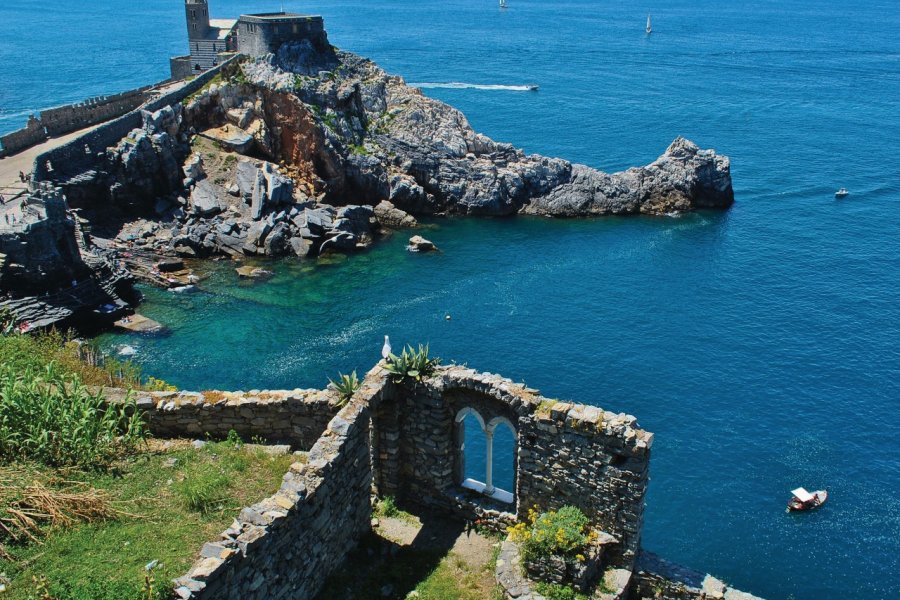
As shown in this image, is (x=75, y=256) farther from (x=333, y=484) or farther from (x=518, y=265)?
(x=333, y=484)

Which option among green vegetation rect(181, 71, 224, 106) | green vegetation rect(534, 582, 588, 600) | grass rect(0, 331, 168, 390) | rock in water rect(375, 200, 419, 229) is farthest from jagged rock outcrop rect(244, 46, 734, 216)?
green vegetation rect(534, 582, 588, 600)

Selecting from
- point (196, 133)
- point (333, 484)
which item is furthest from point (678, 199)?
point (333, 484)

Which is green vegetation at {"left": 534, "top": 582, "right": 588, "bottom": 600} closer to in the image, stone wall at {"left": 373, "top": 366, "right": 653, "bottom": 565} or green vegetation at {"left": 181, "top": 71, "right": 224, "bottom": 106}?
stone wall at {"left": 373, "top": 366, "right": 653, "bottom": 565}

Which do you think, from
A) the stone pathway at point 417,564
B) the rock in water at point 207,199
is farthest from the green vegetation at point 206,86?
the stone pathway at point 417,564

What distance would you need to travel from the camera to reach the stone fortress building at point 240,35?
71188 millimetres

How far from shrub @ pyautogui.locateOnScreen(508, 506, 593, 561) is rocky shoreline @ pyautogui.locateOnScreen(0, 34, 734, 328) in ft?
146

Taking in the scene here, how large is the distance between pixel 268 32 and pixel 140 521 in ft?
203

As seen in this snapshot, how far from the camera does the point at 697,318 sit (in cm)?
5328

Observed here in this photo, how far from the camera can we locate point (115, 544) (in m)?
16.0

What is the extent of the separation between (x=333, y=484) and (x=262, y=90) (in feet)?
193

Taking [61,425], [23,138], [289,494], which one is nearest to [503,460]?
[289,494]

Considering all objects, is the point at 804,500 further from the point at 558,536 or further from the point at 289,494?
the point at 289,494

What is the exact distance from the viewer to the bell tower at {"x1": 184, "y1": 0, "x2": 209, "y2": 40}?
272ft

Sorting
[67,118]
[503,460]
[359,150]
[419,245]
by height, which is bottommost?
[503,460]
